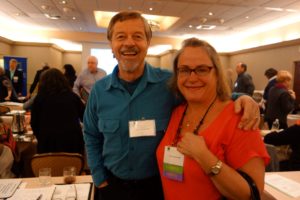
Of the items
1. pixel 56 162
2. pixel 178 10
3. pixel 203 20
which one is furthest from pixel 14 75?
pixel 56 162

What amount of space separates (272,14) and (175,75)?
666 centimetres

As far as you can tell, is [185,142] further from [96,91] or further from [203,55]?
[96,91]

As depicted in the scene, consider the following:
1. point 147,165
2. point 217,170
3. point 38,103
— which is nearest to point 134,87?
point 147,165

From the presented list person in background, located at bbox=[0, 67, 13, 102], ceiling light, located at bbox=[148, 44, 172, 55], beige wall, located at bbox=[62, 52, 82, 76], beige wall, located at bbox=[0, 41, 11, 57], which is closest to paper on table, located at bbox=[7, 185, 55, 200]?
person in background, located at bbox=[0, 67, 13, 102]

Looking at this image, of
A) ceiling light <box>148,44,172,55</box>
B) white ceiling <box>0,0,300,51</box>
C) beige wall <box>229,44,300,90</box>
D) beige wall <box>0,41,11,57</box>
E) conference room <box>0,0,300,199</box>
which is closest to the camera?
conference room <box>0,0,300,199</box>

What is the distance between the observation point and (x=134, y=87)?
60.3 inches

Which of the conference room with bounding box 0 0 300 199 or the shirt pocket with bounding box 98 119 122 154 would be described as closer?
the shirt pocket with bounding box 98 119 122 154

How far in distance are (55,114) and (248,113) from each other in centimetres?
237

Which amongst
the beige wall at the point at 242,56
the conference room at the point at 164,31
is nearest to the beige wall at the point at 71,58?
the beige wall at the point at 242,56

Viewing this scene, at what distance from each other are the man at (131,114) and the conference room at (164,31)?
607mm

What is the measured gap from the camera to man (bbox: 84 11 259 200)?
1.43 metres

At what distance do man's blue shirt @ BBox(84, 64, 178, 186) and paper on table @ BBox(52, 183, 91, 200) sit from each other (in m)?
0.23

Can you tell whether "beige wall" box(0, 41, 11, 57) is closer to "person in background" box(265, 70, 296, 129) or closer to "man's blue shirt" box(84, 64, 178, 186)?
"person in background" box(265, 70, 296, 129)

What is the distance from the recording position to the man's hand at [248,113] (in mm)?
1134
